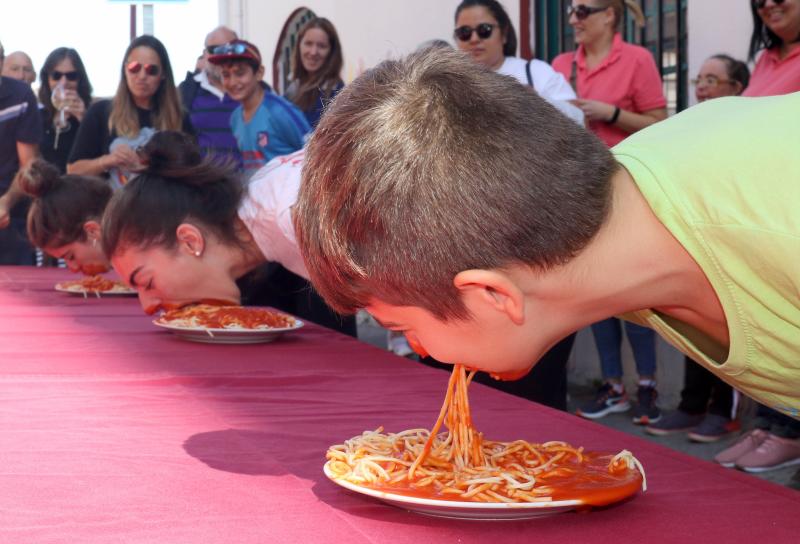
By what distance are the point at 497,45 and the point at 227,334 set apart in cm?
188

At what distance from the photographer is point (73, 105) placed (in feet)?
19.7

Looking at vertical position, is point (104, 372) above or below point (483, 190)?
below

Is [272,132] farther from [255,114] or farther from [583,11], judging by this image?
[583,11]

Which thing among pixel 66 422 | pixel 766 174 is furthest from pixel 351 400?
pixel 766 174

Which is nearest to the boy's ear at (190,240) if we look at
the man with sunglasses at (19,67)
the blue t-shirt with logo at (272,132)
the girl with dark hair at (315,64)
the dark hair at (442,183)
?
the blue t-shirt with logo at (272,132)

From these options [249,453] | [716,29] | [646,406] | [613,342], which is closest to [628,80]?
[716,29]

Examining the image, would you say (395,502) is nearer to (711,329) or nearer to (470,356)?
(470,356)

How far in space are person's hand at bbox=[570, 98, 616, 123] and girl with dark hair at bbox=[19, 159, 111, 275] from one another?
1829 millimetres

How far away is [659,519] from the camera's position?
115cm

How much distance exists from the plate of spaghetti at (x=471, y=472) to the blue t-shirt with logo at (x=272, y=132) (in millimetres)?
2710

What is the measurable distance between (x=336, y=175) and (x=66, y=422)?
75cm

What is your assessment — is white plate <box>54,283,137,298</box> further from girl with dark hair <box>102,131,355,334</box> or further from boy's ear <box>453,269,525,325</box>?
boy's ear <box>453,269,525,325</box>

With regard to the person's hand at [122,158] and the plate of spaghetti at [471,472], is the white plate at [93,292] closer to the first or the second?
the person's hand at [122,158]

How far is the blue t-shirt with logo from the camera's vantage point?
4.01m
